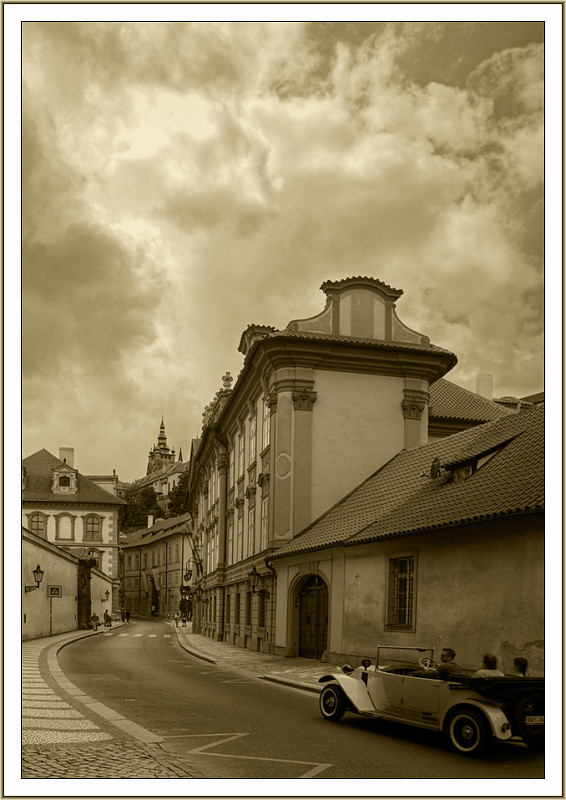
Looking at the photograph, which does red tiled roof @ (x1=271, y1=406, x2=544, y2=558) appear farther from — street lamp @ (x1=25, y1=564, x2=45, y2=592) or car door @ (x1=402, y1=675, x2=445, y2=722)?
street lamp @ (x1=25, y1=564, x2=45, y2=592)

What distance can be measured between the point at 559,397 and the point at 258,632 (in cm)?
2320

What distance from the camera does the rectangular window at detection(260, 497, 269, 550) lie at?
3040 cm

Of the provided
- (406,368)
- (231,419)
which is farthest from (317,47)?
(231,419)

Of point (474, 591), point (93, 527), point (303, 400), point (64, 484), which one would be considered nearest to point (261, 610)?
point (303, 400)

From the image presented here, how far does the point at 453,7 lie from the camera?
9.95 m

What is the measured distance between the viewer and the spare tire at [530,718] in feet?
31.7

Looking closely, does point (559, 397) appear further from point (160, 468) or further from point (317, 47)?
point (160, 468)

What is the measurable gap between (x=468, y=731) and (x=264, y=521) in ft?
70.5

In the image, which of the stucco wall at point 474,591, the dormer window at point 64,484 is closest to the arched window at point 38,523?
the dormer window at point 64,484

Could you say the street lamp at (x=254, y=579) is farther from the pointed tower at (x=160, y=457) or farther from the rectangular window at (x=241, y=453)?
the pointed tower at (x=160, y=457)

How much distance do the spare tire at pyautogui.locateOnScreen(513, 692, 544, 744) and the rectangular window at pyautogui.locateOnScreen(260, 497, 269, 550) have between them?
20441 millimetres

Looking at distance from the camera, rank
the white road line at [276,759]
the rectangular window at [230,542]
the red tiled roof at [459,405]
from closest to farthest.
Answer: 1. the white road line at [276,759]
2. the red tiled roof at [459,405]
3. the rectangular window at [230,542]

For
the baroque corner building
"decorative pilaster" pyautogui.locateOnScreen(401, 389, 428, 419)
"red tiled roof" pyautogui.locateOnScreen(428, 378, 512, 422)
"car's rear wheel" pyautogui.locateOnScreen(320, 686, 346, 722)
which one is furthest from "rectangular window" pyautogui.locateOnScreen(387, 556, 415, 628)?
"red tiled roof" pyautogui.locateOnScreen(428, 378, 512, 422)

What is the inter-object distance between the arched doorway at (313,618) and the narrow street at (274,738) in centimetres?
627
